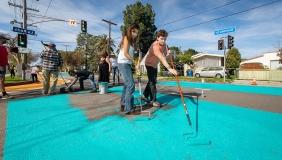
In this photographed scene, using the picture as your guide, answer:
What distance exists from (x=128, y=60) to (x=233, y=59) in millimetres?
44655

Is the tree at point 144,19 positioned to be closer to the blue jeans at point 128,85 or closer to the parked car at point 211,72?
the parked car at point 211,72

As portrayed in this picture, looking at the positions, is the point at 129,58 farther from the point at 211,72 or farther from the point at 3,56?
the point at 211,72

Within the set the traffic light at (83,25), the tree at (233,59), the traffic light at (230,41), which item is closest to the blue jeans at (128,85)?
the traffic light at (230,41)

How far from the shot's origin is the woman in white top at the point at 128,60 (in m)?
5.11

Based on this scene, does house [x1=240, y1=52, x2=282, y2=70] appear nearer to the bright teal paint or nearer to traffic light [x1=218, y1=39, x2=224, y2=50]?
traffic light [x1=218, y1=39, x2=224, y2=50]

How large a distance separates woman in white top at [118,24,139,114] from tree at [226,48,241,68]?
41.8 meters

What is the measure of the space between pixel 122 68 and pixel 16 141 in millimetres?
2524

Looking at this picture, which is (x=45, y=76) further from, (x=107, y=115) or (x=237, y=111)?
(x=237, y=111)

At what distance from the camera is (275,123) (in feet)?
14.7

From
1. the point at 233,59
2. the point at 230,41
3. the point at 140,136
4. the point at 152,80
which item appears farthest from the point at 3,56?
the point at 233,59

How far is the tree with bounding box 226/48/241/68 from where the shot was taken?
44.7 meters

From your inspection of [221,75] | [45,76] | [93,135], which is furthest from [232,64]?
[93,135]

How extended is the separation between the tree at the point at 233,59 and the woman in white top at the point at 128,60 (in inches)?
1645

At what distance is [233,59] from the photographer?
151ft
